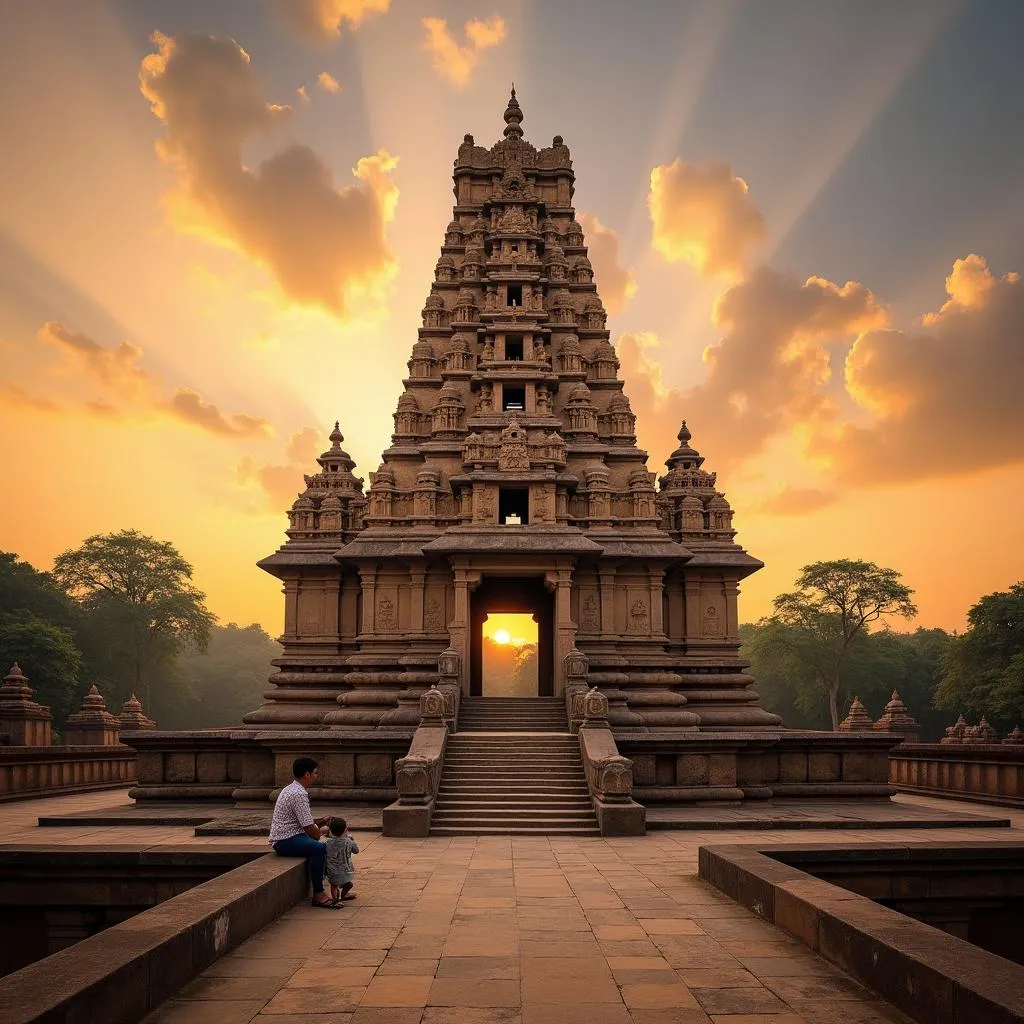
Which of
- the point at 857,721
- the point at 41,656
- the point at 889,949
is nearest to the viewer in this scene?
the point at 889,949

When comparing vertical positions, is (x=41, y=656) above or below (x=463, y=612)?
below

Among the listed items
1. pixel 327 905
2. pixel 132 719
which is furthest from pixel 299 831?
pixel 132 719

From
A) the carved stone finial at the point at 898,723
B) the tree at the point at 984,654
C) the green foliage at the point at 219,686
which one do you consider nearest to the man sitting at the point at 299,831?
the carved stone finial at the point at 898,723

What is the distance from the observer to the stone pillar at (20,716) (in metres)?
31.5

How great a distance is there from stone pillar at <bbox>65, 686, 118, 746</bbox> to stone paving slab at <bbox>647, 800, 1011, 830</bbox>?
1054 inches

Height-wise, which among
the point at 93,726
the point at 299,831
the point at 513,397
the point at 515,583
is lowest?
the point at 93,726

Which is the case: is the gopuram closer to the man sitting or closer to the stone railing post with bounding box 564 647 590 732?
the stone railing post with bounding box 564 647 590 732

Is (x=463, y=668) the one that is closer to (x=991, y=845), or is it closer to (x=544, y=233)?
(x=991, y=845)

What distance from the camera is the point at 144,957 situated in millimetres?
6000

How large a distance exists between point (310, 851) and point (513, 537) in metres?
14.9

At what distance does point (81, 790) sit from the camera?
82.2 feet

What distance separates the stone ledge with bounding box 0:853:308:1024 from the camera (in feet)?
Result: 16.8

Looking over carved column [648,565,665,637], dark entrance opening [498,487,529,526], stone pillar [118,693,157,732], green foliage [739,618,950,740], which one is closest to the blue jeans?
carved column [648,565,665,637]

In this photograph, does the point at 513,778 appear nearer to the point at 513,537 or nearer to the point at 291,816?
the point at 513,537
